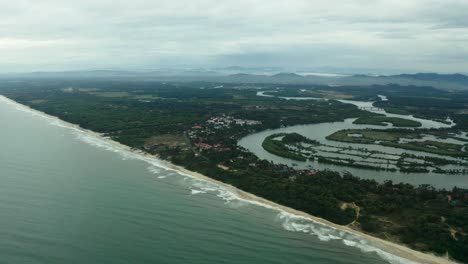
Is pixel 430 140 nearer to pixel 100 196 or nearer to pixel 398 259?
pixel 398 259

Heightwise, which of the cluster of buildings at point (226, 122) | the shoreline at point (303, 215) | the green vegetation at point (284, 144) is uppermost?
the cluster of buildings at point (226, 122)

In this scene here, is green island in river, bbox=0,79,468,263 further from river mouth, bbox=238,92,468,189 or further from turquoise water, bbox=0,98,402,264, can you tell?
turquoise water, bbox=0,98,402,264

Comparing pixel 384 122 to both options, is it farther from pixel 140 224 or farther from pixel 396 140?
pixel 140 224

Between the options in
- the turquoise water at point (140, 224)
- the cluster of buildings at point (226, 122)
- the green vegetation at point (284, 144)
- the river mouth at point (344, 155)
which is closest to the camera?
the turquoise water at point (140, 224)

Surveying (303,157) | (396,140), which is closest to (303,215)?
(303,157)

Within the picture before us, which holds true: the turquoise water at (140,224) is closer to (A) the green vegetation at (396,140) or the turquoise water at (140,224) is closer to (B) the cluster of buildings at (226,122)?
(B) the cluster of buildings at (226,122)

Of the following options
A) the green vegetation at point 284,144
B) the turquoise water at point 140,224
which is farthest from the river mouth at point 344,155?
the turquoise water at point 140,224
